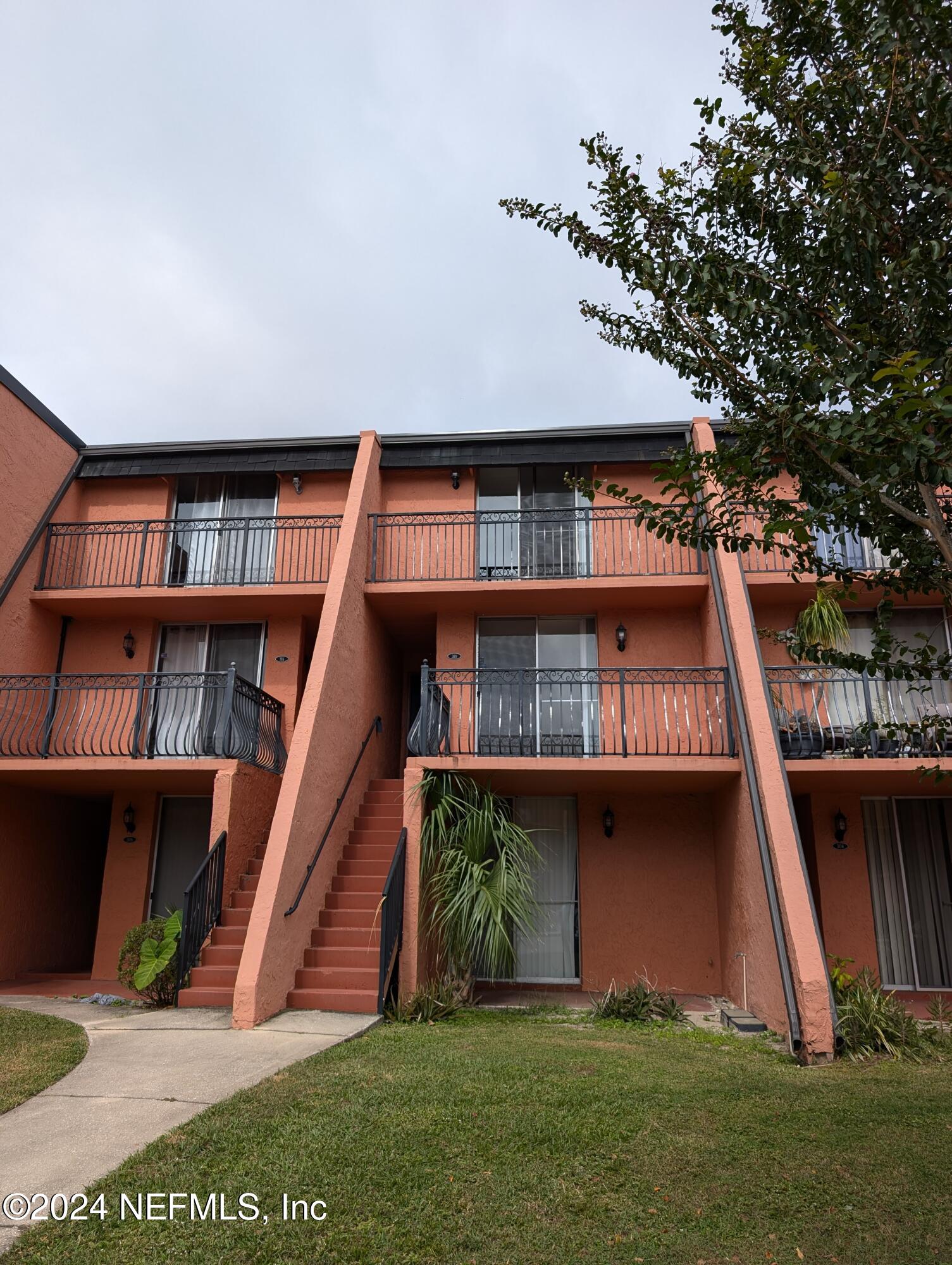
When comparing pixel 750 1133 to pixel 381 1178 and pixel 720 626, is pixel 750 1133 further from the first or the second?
pixel 720 626

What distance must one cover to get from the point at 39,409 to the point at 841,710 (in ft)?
37.9

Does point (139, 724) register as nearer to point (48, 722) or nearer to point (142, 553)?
point (48, 722)

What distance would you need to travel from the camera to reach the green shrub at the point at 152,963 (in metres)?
8.36

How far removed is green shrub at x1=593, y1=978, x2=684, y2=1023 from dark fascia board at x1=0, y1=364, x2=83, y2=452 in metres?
10.5

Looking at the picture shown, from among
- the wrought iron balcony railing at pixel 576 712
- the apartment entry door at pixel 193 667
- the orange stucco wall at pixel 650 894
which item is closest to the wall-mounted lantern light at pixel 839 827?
the orange stucco wall at pixel 650 894

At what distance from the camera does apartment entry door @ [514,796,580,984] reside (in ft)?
36.3

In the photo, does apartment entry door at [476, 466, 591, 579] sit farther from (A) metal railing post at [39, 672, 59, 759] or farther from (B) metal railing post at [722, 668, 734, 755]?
(A) metal railing post at [39, 672, 59, 759]

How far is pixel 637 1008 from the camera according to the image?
857cm

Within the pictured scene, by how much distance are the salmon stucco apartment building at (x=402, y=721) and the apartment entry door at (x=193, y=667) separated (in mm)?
51

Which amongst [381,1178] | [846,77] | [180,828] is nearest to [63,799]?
[180,828]

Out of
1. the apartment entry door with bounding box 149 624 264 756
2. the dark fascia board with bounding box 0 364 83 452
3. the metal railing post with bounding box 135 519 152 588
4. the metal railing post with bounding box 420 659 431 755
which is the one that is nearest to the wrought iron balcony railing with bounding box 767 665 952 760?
the metal railing post with bounding box 420 659 431 755

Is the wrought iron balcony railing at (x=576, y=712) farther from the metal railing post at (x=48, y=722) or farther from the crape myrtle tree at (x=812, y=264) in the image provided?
the crape myrtle tree at (x=812, y=264)

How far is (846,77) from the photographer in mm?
4227

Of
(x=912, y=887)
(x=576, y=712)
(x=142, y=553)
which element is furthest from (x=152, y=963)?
(x=912, y=887)
